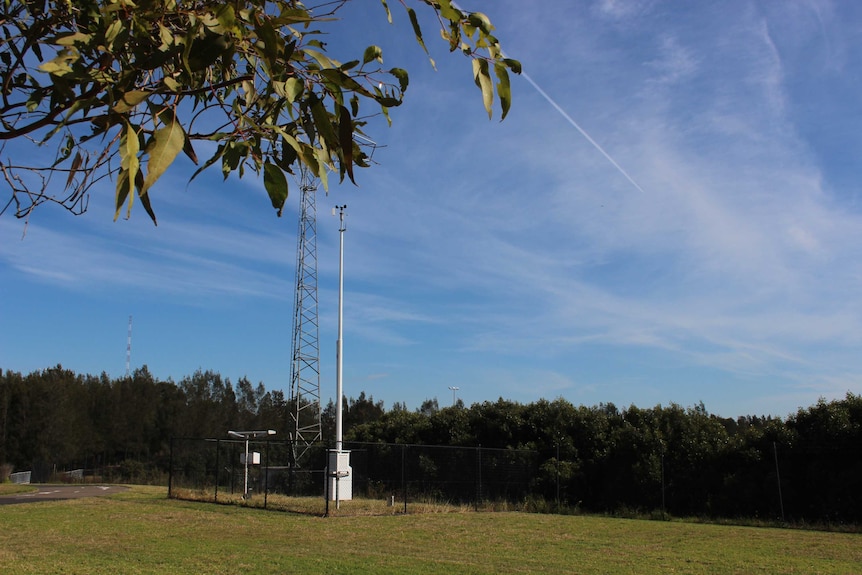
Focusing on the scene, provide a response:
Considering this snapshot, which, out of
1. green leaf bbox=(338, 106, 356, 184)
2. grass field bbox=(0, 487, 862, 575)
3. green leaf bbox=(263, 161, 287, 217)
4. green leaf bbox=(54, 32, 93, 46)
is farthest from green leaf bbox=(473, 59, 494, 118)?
grass field bbox=(0, 487, 862, 575)

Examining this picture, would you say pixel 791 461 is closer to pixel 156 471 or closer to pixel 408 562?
pixel 408 562

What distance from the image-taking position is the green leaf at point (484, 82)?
1754 mm

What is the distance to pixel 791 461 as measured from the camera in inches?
694

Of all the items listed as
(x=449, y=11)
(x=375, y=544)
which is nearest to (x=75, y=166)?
(x=449, y=11)

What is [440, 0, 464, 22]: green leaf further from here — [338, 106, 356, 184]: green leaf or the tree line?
the tree line

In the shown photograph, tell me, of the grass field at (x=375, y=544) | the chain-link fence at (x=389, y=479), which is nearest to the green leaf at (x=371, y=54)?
the grass field at (x=375, y=544)

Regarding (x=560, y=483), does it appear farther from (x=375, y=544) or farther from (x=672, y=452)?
(x=375, y=544)

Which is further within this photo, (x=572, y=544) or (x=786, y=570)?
(x=572, y=544)

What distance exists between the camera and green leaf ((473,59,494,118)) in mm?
1754

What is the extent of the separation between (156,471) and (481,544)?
2552 centimetres

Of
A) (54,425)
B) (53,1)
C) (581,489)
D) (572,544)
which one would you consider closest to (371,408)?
(54,425)

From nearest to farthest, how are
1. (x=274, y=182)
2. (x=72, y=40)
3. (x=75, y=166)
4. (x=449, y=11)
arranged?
(x=72, y=40) < (x=274, y=182) < (x=449, y=11) < (x=75, y=166)

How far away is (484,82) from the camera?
5.82 feet

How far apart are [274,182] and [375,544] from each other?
10620 mm
